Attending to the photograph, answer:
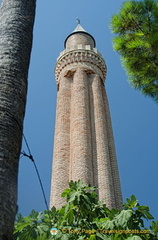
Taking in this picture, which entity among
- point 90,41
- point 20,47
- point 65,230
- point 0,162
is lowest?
point 65,230

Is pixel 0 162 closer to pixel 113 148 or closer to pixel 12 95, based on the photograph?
pixel 12 95

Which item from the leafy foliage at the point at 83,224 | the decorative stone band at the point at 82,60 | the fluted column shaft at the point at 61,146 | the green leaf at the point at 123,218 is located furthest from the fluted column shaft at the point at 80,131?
the green leaf at the point at 123,218

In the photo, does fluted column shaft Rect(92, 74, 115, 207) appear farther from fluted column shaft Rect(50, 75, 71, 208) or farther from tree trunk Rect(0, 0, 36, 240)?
tree trunk Rect(0, 0, 36, 240)

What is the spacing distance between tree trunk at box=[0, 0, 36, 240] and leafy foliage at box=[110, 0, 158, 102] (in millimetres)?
3838

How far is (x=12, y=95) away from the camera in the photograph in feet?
8.92

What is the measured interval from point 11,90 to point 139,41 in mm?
4936

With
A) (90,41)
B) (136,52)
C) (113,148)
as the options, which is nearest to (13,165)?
(136,52)

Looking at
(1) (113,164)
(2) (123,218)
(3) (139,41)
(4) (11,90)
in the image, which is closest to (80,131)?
(1) (113,164)

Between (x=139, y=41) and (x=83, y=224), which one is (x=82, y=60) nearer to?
(x=139, y=41)

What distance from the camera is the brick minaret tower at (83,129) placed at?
12672 millimetres

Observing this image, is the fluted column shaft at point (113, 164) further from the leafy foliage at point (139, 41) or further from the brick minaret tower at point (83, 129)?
the leafy foliage at point (139, 41)

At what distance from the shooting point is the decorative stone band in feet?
59.1

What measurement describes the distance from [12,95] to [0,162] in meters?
0.67

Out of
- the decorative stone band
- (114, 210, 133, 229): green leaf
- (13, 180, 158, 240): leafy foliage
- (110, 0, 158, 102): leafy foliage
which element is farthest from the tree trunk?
the decorative stone band
